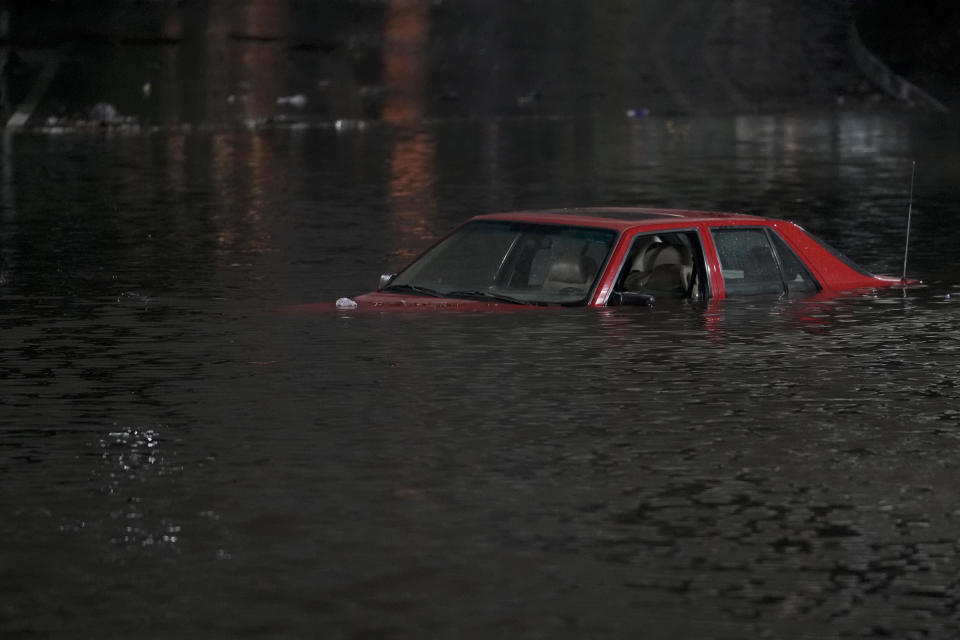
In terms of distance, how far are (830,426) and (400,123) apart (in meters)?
65.1

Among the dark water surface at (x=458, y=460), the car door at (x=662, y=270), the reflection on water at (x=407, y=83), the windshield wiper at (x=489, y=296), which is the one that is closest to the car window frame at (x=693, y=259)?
the car door at (x=662, y=270)

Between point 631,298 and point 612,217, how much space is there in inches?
23.8

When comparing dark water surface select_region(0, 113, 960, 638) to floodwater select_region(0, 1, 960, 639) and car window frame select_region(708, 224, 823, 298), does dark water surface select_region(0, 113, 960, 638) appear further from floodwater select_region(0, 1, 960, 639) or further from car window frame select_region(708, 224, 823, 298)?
car window frame select_region(708, 224, 823, 298)

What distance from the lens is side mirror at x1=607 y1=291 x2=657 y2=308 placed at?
14914mm

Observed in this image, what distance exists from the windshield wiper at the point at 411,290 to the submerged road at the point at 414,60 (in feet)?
175

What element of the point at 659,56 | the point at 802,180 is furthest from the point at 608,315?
the point at 659,56

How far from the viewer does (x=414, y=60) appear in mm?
80938

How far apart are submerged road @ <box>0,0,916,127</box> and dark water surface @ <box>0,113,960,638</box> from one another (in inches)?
1919

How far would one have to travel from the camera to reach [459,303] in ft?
49.3

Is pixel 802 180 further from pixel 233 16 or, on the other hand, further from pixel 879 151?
pixel 233 16

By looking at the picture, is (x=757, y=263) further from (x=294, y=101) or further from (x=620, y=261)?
(x=294, y=101)

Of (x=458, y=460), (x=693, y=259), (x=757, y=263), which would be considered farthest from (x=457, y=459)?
(x=757, y=263)

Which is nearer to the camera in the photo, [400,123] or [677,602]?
[677,602]

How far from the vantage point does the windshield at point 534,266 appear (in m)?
14.9
